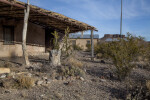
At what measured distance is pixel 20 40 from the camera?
10.4 metres

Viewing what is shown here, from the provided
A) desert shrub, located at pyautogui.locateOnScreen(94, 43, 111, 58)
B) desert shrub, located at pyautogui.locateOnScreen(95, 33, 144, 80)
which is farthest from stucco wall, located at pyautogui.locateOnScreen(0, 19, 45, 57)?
desert shrub, located at pyautogui.locateOnScreen(95, 33, 144, 80)

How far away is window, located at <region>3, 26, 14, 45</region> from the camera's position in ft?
31.5

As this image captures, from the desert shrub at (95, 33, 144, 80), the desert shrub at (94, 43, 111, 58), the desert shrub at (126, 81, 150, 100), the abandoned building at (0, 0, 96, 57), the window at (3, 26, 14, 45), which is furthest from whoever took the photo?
the desert shrub at (94, 43, 111, 58)

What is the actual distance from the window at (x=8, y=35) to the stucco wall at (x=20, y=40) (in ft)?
0.66

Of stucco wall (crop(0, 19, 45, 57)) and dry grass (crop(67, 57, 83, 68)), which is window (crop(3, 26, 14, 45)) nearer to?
stucco wall (crop(0, 19, 45, 57))

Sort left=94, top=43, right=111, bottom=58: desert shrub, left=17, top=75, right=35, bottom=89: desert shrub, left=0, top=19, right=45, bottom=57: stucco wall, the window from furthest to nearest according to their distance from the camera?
left=94, top=43, right=111, bottom=58: desert shrub → the window → left=0, top=19, right=45, bottom=57: stucco wall → left=17, top=75, right=35, bottom=89: desert shrub

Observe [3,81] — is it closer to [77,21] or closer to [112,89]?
[112,89]

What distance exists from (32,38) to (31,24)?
3.56 feet

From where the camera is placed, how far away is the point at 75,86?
4949mm

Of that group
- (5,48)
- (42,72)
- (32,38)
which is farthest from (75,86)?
(32,38)

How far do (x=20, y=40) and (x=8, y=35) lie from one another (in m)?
0.88

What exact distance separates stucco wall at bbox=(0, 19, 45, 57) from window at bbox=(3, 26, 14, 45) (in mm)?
202

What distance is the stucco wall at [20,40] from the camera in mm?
9461

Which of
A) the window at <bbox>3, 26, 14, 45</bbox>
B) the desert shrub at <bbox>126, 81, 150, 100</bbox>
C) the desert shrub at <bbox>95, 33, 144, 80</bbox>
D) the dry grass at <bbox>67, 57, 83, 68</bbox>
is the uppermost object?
the window at <bbox>3, 26, 14, 45</bbox>
